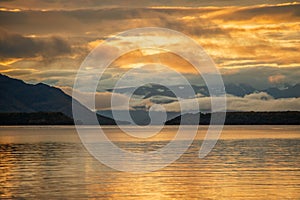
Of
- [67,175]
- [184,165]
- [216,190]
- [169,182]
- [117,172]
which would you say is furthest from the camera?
[184,165]

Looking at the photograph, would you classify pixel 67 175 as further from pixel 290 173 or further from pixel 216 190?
pixel 290 173

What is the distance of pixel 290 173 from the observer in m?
55.1

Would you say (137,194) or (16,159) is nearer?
(137,194)

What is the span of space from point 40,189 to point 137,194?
7.03 metres

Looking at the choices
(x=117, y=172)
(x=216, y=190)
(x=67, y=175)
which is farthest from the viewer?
(x=117, y=172)

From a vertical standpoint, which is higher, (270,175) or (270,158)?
(270,158)

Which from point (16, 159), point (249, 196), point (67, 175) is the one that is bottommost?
point (249, 196)

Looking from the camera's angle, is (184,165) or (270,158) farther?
(270,158)

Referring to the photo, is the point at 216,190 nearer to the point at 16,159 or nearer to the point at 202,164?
the point at 202,164

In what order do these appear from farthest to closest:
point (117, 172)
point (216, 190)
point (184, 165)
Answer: point (184, 165), point (117, 172), point (216, 190)

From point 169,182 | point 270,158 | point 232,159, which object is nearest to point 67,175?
point 169,182

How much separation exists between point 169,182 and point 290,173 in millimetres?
12966

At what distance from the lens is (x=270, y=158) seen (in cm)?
7412

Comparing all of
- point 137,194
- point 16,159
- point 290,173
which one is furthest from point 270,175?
point 16,159
